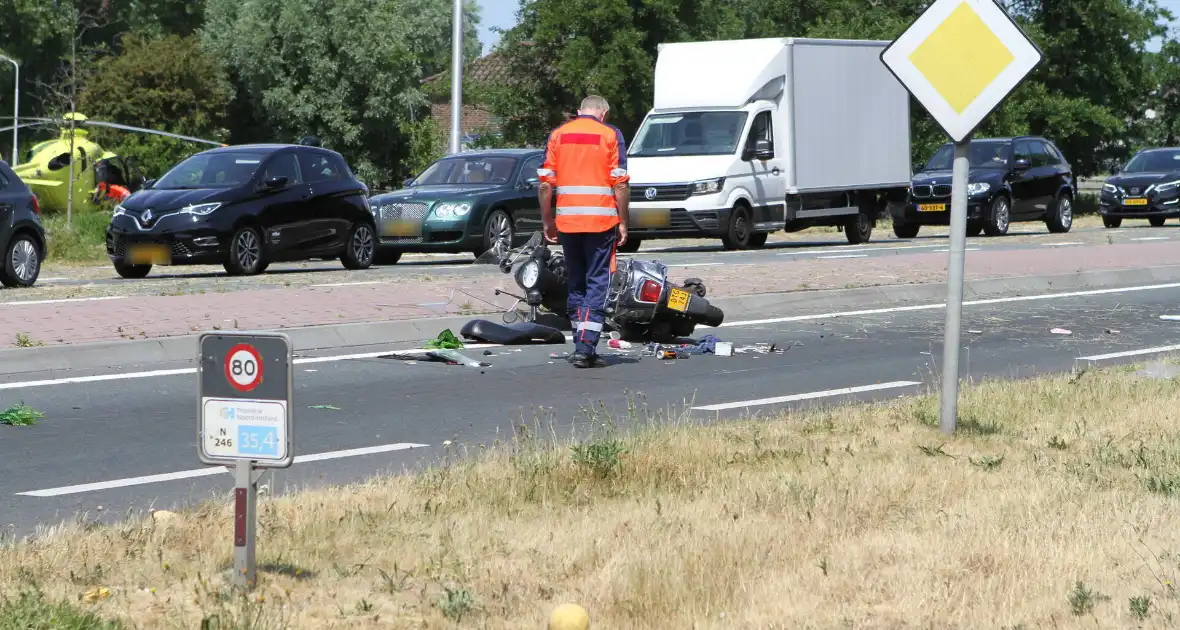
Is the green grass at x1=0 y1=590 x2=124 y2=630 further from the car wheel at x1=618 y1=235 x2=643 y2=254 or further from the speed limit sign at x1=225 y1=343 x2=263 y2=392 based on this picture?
the car wheel at x1=618 y1=235 x2=643 y2=254

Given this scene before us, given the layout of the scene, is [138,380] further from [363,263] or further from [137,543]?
[363,263]

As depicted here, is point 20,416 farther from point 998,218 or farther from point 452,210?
point 998,218

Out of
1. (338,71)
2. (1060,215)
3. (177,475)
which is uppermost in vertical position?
(338,71)

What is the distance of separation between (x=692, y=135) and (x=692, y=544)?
20.4 m

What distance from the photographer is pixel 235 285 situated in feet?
55.2

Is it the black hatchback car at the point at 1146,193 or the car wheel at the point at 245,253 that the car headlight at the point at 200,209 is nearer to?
the car wheel at the point at 245,253

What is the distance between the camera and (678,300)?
12.2 metres

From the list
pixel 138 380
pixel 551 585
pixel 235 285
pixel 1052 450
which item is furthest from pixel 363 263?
pixel 551 585

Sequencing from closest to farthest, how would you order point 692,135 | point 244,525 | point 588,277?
1. point 244,525
2. point 588,277
3. point 692,135

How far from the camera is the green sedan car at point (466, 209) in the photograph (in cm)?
2167

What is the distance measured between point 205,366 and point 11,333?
24.7 feet

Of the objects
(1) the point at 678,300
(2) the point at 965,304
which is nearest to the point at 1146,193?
(2) the point at 965,304

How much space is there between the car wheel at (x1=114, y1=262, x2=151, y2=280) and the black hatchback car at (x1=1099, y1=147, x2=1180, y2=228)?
22394 mm

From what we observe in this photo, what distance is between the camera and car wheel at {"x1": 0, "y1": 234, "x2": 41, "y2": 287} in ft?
57.1
